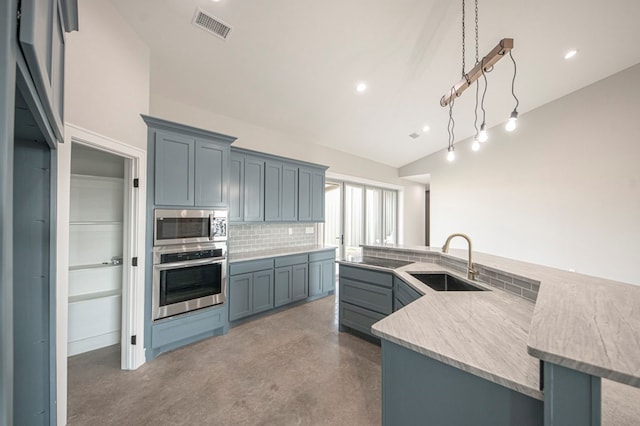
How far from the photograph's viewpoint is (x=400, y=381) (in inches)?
45.1

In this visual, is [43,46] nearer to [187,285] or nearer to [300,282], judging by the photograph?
[187,285]

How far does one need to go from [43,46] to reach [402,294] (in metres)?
2.66

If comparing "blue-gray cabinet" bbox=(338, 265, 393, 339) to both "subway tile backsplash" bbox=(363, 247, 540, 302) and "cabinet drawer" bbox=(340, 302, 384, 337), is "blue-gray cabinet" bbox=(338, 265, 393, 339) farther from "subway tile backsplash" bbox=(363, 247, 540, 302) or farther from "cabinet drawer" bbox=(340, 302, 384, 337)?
"subway tile backsplash" bbox=(363, 247, 540, 302)

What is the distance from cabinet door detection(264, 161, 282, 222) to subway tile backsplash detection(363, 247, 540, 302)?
1.65 metres

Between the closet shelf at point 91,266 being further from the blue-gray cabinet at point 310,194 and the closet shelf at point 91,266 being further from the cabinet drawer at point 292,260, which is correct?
the blue-gray cabinet at point 310,194

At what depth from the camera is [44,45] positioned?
2.80 ft

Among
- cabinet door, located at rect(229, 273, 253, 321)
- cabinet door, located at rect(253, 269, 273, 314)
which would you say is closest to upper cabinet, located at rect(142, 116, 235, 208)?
cabinet door, located at rect(229, 273, 253, 321)

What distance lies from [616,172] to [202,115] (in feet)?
20.5

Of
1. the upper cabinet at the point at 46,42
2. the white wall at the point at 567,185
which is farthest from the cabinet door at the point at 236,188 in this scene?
the white wall at the point at 567,185

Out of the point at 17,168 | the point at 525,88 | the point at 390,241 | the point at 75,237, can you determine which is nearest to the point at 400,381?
the point at 17,168

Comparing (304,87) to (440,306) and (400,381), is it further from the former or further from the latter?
(400,381)

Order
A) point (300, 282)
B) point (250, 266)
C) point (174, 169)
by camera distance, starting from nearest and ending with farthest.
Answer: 1. point (174, 169)
2. point (250, 266)
3. point (300, 282)

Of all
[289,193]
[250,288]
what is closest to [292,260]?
[250,288]

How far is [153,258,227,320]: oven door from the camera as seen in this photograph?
2477 mm
